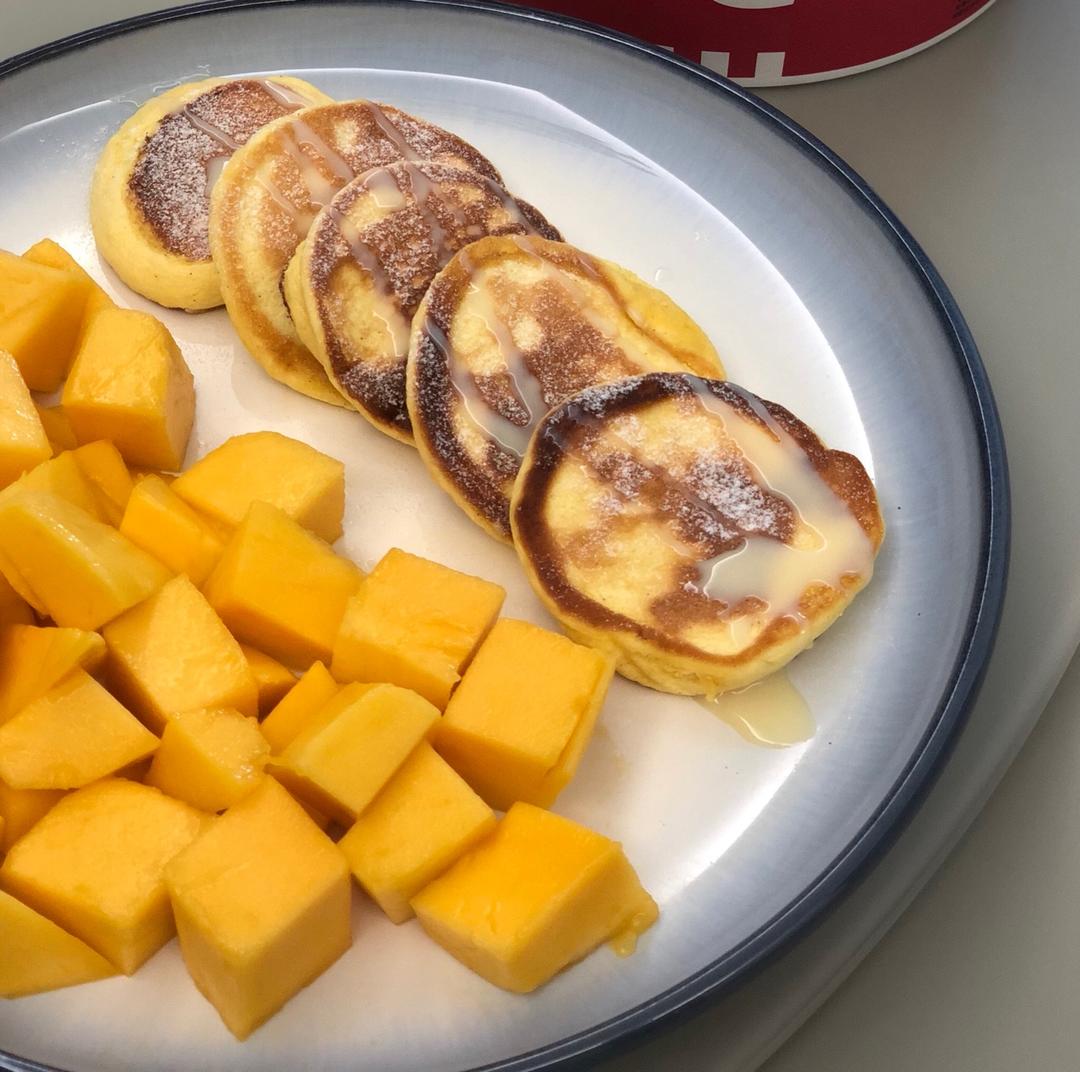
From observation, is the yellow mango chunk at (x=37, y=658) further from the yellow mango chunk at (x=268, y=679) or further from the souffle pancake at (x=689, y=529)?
the souffle pancake at (x=689, y=529)

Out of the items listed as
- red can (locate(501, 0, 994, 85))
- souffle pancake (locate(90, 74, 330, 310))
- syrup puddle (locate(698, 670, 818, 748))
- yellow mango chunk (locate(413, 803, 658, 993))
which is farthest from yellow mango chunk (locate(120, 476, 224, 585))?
red can (locate(501, 0, 994, 85))

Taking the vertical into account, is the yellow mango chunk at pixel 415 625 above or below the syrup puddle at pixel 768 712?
above

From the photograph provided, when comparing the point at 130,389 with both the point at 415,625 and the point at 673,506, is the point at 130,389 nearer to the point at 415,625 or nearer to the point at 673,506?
the point at 415,625

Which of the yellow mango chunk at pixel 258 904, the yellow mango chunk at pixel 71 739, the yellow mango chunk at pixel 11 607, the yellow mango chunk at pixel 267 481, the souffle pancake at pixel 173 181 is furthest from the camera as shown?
the souffle pancake at pixel 173 181

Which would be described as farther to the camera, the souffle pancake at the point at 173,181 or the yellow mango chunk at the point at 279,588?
the souffle pancake at the point at 173,181

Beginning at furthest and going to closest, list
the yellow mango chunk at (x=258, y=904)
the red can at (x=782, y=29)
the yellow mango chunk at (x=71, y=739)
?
the red can at (x=782, y=29) < the yellow mango chunk at (x=71, y=739) < the yellow mango chunk at (x=258, y=904)

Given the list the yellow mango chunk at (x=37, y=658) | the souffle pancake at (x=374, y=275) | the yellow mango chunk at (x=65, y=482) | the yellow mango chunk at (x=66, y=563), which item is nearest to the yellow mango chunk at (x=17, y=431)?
the yellow mango chunk at (x=65, y=482)

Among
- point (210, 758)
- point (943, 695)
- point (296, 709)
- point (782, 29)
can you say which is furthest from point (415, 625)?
point (782, 29)
